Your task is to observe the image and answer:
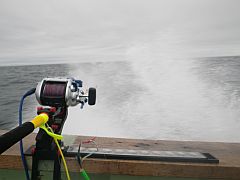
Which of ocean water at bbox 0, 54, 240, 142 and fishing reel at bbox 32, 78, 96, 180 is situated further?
ocean water at bbox 0, 54, 240, 142

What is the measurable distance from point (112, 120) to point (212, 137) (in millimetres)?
2587

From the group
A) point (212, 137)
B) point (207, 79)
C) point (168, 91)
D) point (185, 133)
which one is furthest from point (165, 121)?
point (207, 79)

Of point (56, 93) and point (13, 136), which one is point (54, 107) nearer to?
point (56, 93)

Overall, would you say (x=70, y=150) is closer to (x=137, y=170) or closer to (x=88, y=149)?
(x=88, y=149)

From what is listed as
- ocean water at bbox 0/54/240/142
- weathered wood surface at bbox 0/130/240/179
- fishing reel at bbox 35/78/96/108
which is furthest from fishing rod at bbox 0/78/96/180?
ocean water at bbox 0/54/240/142

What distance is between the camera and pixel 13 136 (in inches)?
24.1

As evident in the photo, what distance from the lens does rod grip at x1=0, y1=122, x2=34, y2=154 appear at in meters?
0.56

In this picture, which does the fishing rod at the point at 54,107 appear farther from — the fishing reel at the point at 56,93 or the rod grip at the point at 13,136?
the rod grip at the point at 13,136

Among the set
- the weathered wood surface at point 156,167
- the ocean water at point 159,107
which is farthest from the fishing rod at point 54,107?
the ocean water at point 159,107

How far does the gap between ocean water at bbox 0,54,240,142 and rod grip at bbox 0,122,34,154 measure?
9.29 ft

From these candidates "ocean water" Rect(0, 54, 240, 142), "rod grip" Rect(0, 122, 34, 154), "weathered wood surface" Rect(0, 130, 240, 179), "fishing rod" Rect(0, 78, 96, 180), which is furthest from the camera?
"ocean water" Rect(0, 54, 240, 142)

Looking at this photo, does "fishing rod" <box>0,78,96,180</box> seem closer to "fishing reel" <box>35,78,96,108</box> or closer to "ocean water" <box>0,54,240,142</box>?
"fishing reel" <box>35,78,96,108</box>

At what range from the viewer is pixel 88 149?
4.51ft

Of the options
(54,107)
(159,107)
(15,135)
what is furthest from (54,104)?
(159,107)
